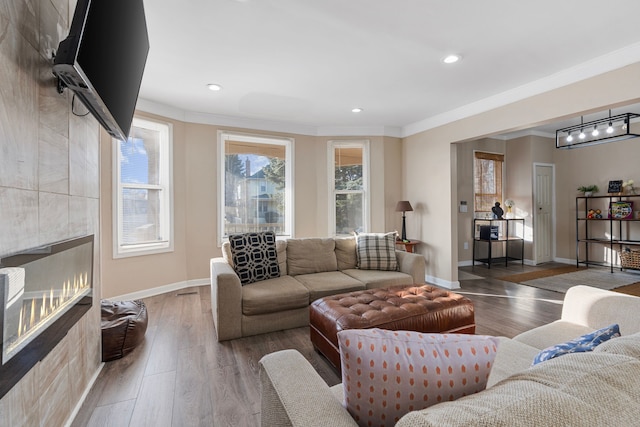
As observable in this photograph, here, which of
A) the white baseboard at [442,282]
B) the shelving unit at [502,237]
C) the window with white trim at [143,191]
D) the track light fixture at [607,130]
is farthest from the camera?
the shelving unit at [502,237]

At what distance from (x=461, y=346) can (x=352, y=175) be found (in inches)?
175

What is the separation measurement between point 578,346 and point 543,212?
6.43 meters

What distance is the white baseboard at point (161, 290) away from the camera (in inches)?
145

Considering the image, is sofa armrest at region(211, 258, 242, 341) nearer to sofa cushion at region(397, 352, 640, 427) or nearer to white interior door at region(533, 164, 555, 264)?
sofa cushion at region(397, 352, 640, 427)

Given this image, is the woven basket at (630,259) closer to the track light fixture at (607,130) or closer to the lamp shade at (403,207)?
the track light fixture at (607,130)

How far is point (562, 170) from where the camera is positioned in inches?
243

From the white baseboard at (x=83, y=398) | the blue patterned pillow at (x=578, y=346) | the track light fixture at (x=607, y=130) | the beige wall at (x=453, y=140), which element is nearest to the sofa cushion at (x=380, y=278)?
the beige wall at (x=453, y=140)

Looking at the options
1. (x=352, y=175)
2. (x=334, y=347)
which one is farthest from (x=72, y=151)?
(x=352, y=175)

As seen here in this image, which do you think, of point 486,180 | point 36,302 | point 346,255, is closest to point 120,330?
point 36,302

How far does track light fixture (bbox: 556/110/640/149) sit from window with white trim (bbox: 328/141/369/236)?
3.32m

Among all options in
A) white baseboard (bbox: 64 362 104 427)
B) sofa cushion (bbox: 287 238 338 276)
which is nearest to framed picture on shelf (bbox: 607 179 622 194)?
sofa cushion (bbox: 287 238 338 276)

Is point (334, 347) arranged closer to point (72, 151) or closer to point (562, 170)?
point (72, 151)

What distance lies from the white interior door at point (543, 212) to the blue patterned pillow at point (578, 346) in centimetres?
595

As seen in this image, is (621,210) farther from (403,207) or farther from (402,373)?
(402,373)
